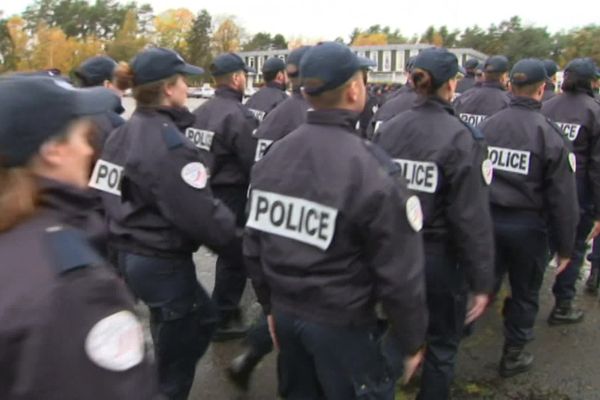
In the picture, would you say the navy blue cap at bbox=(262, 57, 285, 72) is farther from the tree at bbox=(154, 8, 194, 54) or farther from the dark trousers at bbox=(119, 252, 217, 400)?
the tree at bbox=(154, 8, 194, 54)

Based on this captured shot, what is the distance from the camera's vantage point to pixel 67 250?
52.7 inches

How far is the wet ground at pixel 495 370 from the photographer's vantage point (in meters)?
4.04

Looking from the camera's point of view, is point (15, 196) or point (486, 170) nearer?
point (15, 196)

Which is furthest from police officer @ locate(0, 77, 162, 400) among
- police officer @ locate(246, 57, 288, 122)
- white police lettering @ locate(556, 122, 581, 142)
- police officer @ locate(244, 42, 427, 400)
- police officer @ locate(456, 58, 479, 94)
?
police officer @ locate(456, 58, 479, 94)

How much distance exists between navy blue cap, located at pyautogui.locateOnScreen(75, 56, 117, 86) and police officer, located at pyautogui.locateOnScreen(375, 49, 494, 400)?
2.82m

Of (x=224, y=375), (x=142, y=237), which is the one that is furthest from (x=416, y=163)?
(x=224, y=375)

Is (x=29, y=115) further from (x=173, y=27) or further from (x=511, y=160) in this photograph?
(x=173, y=27)

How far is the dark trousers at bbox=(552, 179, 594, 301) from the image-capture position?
515 cm

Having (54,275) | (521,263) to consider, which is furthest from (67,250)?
(521,263)

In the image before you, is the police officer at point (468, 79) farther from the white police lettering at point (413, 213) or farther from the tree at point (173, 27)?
the tree at point (173, 27)

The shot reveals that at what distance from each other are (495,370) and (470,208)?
72.3 inches

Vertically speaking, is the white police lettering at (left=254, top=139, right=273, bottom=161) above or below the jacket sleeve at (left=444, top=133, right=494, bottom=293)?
below

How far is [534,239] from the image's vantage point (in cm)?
397

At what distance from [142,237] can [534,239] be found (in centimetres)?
249
